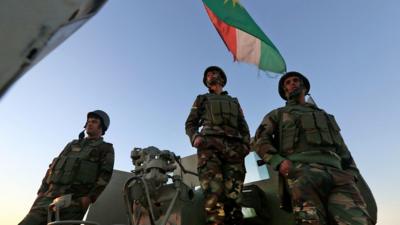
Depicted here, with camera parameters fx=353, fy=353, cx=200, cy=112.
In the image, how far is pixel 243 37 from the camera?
20.2ft

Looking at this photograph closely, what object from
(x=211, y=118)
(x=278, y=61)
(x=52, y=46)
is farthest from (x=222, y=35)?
(x=52, y=46)

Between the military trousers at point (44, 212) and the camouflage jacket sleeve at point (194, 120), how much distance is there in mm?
1294

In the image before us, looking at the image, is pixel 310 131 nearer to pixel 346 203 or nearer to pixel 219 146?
pixel 346 203

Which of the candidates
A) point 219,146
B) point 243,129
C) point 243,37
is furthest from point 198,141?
point 243,37

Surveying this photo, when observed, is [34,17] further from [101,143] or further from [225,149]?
[101,143]

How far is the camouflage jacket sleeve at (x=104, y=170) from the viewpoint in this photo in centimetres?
361

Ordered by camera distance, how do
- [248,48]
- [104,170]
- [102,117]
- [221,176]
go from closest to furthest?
[221,176] → [104,170] → [102,117] → [248,48]

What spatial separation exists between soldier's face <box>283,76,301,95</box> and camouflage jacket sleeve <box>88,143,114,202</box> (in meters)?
2.03

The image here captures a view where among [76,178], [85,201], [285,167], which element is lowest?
[85,201]

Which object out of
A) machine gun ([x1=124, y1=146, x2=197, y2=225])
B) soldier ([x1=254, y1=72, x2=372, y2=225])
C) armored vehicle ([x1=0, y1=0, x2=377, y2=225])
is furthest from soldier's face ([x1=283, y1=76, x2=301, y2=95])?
machine gun ([x1=124, y1=146, x2=197, y2=225])

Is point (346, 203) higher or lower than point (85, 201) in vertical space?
lower

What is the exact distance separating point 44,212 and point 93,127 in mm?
1103

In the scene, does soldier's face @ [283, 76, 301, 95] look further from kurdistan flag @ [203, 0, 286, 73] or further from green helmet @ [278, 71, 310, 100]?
kurdistan flag @ [203, 0, 286, 73]

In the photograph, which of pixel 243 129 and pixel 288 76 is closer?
pixel 288 76
